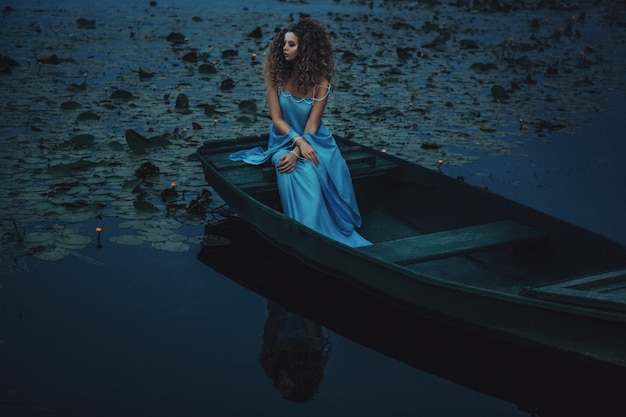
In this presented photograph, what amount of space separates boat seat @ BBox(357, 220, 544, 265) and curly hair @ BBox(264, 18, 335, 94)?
1290mm

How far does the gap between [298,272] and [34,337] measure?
1.64m

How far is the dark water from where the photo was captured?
376 centimetres

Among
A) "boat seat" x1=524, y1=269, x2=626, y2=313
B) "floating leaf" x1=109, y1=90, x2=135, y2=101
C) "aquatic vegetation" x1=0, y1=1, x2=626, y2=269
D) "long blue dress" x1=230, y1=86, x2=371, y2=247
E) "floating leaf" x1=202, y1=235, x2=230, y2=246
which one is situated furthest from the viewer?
"floating leaf" x1=109, y1=90, x2=135, y2=101

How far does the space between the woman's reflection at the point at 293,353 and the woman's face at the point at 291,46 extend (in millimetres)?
1578

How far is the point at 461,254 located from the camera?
14.5 feet

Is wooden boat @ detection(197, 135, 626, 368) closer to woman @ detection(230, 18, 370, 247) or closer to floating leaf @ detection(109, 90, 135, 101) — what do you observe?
woman @ detection(230, 18, 370, 247)

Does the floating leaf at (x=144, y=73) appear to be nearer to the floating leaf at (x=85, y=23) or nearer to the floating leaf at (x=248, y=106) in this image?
the floating leaf at (x=248, y=106)

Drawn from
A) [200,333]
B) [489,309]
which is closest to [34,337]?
[200,333]

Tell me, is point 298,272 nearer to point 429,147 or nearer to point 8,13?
point 429,147

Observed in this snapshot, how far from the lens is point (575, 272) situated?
4.45 meters

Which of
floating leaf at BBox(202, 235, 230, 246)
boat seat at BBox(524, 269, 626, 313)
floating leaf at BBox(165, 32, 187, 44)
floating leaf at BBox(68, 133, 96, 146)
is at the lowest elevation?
floating leaf at BBox(202, 235, 230, 246)

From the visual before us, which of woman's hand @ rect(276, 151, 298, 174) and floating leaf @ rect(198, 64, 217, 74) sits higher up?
woman's hand @ rect(276, 151, 298, 174)

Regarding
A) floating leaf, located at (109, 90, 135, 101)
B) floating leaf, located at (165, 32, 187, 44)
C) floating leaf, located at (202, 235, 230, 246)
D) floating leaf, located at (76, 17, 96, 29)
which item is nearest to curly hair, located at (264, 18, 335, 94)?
floating leaf, located at (202, 235, 230, 246)

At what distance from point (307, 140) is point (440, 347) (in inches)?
66.2
